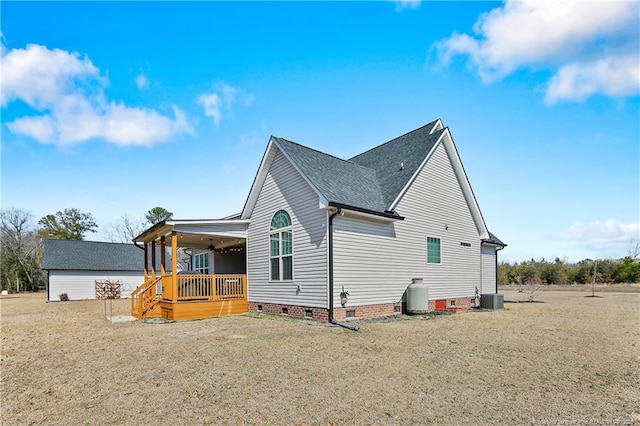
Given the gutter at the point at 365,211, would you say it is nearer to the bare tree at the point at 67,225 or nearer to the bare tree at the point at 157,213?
the bare tree at the point at 157,213

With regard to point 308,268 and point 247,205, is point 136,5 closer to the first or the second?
point 247,205

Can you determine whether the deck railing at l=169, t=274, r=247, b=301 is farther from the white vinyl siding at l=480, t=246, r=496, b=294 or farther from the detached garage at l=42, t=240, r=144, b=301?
the detached garage at l=42, t=240, r=144, b=301

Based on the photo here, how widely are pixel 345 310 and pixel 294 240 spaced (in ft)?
10.1

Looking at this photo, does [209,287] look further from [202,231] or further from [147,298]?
[147,298]

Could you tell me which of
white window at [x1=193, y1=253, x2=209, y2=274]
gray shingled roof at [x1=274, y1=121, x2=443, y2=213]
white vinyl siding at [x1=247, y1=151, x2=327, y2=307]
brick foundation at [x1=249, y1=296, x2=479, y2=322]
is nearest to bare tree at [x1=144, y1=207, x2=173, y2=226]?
white window at [x1=193, y1=253, x2=209, y2=274]

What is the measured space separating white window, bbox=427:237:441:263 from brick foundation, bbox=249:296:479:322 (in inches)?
67.3

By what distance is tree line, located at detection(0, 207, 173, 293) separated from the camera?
50.0 m

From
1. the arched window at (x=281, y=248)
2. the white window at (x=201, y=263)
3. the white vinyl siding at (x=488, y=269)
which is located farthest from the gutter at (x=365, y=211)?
the white window at (x=201, y=263)

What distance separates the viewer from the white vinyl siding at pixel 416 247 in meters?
12.1

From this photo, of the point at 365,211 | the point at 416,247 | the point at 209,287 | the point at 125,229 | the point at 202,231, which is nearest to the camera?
the point at 365,211

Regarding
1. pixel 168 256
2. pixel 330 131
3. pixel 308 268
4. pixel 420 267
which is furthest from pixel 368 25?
pixel 168 256

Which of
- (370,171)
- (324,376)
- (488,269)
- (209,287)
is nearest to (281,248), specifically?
(209,287)

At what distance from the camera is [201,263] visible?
21.3 m

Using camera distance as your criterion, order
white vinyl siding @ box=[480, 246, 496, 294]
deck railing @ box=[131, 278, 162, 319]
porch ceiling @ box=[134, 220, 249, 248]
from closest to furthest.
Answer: porch ceiling @ box=[134, 220, 249, 248] < deck railing @ box=[131, 278, 162, 319] < white vinyl siding @ box=[480, 246, 496, 294]
